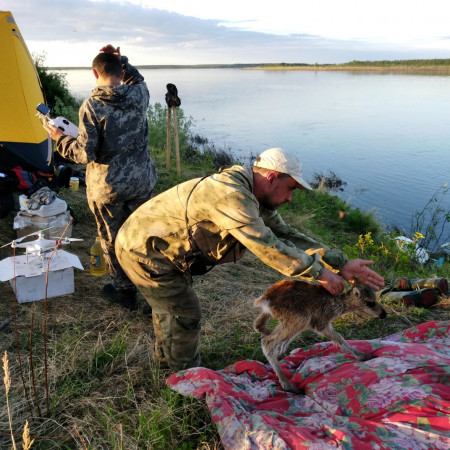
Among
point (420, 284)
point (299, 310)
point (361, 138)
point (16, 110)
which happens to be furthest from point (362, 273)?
point (361, 138)

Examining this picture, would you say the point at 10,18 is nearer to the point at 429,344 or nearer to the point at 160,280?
the point at 160,280

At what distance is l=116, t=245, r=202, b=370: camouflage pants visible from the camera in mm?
3541

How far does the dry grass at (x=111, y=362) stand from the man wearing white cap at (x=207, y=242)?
469mm

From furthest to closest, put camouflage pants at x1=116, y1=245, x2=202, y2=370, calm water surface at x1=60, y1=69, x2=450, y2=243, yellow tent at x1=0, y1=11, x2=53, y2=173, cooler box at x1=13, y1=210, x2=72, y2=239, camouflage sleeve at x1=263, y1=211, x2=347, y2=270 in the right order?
calm water surface at x1=60, y1=69, x2=450, y2=243 < yellow tent at x1=0, y1=11, x2=53, y2=173 < cooler box at x1=13, y1=210, x2=72, y2=239 < camouflage pants at x1=116, y1=245, x2=202, y2=370 < camouflage sleeve at x1=263, y1=211, x2=347, y2=270

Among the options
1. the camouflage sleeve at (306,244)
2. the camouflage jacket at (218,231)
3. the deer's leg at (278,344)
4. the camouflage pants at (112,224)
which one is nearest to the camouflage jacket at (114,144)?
the camouflage pants at (112,224)

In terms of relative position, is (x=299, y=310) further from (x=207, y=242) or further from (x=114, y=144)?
(x=114, y=144)

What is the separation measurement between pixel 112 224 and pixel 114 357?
1.57m

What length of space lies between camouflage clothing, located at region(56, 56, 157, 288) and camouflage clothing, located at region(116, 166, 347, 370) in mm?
1293

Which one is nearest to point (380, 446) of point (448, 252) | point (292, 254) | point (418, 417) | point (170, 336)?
point (418, 417)

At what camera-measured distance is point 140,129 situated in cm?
478

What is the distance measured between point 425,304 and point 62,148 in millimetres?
4770

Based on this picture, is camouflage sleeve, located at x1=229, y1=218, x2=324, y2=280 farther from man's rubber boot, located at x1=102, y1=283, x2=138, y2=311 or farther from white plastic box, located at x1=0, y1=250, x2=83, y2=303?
white plastic box, located at x1=0, y1=250, x2=83, y2=303

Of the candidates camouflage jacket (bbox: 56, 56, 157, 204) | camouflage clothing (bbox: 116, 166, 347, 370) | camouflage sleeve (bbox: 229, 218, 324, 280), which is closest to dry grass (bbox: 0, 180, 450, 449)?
camouflage clothing (bbox: 116, 166, 347, 370)

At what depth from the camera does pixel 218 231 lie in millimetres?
3154
